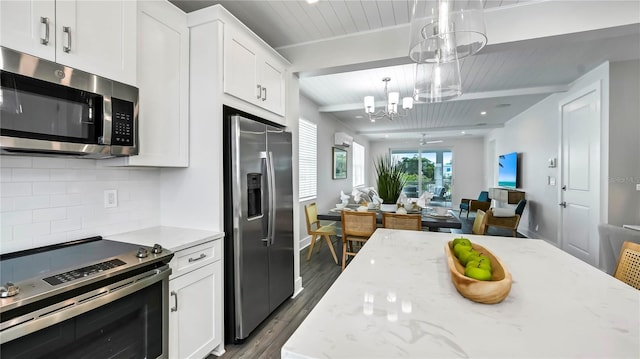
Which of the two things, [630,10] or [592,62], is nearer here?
[630,10]

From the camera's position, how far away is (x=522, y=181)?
6012 mm

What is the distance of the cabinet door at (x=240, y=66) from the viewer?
2.01m

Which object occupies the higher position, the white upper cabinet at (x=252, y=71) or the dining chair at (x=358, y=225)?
the white upper cabinet at (x=252, y=71)

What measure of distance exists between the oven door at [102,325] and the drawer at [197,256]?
0.40 feet


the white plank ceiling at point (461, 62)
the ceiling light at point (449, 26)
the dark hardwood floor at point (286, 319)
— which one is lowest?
the dark hardwood floor at point (286, 319)

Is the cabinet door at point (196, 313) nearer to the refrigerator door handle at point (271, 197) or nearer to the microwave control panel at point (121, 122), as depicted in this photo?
the refrigerator door handle at point (271, 197)

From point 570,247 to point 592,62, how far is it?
97.0 inches

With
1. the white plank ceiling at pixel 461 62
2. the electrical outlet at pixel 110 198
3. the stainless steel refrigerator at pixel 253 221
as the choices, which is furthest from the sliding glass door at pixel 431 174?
the electrical outlet at pixel 110 198

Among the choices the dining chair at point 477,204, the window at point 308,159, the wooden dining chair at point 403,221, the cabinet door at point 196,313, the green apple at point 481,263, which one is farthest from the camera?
the dining chair at point 477,204

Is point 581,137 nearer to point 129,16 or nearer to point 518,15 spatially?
point 518,15

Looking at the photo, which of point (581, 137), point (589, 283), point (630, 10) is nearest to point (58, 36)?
point (589, 283)

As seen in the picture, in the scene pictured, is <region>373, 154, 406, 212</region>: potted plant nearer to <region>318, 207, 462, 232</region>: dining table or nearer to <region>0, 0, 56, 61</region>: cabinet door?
<region>318, 207, 462, 232</region>: dining table

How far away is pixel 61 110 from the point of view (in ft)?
4.23

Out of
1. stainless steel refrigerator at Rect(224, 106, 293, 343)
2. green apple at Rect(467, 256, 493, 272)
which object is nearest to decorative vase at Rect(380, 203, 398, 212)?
stainless steel refrigerator at Rect(224, 106, 293, 343)
